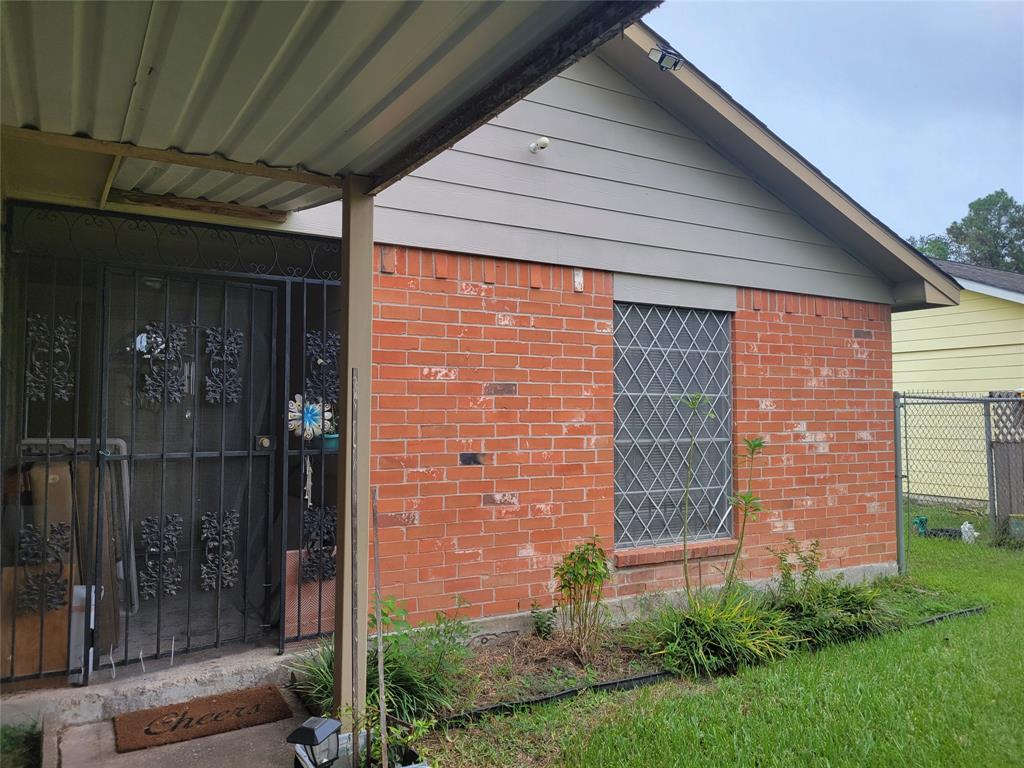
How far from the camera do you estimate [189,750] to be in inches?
123

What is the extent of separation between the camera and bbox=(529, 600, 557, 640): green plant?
14.9ft

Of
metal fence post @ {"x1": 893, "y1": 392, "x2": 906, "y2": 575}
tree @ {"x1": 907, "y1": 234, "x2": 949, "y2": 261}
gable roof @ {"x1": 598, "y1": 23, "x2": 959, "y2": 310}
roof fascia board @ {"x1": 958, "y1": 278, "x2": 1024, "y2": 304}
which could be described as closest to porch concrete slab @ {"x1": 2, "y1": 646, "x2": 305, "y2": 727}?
gable roof @ {"x1": 598, "y1": 23, "x2": 959, "y2": 310}

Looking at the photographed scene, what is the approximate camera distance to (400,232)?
14.1ft

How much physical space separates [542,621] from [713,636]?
1.08 m

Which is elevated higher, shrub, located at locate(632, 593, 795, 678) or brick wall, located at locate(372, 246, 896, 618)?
brick wall, located at locate(372, 246, 896, 618)

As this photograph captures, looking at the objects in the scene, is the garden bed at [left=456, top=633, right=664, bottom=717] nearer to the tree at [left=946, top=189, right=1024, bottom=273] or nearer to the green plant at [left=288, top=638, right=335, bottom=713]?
the green plant at [left=288, top=638, right=335, bottom=713]

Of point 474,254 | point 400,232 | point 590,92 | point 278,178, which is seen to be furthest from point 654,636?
point 590,92

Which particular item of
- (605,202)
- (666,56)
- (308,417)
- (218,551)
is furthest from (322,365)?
(666,56)

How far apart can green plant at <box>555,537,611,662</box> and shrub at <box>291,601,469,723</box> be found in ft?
2.42


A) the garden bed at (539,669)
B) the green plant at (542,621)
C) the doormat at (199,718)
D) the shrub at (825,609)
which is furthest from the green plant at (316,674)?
the shrub at (825,609)

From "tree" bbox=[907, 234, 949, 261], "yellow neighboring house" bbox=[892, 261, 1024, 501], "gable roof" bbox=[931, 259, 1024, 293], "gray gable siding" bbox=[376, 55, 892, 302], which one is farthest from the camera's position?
"tree" bbox=[907, 234, 949, 261]

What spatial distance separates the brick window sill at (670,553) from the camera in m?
5.04

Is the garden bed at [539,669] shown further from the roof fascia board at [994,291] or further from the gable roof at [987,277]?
the roof fascia board at [994,291]

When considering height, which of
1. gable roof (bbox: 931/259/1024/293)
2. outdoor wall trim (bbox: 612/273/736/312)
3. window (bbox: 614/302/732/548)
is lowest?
window (bbox: 614/302/732/548)
